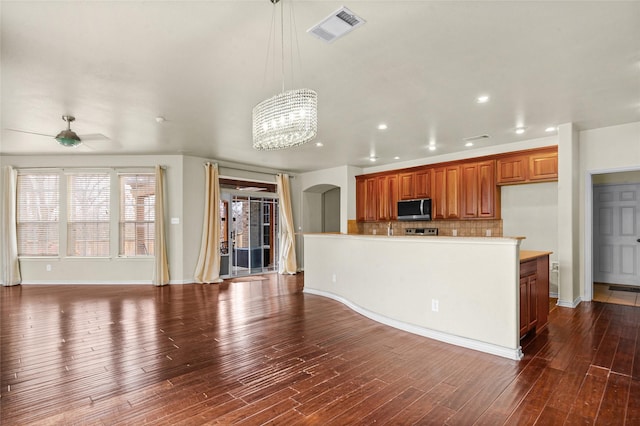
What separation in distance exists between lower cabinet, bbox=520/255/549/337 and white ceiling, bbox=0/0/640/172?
195 cm

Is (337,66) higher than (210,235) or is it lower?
higher

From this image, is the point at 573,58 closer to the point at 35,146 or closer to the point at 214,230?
the point at 214,230

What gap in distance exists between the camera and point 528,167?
5.72m

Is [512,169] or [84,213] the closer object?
[512,169]

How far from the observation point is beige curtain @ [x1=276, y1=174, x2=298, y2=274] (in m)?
8.69

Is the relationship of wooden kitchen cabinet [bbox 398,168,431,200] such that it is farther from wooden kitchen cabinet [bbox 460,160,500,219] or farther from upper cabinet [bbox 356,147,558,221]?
wooden kitchen cabinet [bbox 460,160,500,219]

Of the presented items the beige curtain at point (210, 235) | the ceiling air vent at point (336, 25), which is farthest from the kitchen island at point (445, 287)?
the beige curtain at point (210, 235)

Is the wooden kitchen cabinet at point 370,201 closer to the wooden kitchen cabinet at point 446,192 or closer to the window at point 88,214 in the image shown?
the wooden kitchen cabinet at point 446,192

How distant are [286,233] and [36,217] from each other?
546 centimetres

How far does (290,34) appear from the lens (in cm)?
258

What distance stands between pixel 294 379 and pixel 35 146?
6689 mm

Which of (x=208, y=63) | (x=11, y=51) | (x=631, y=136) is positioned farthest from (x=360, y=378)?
(x=631, y=136)

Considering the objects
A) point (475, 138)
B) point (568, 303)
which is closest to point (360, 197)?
point (475, 138)

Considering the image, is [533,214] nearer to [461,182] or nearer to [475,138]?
[461,182]
